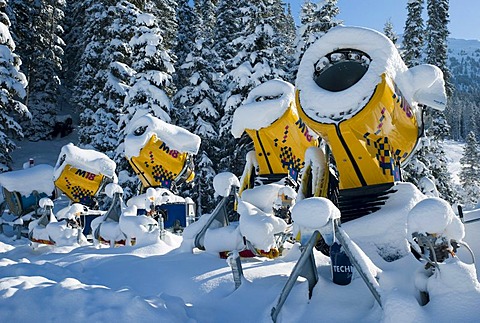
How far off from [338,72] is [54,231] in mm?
6773

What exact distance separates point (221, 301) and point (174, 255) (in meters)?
2.09

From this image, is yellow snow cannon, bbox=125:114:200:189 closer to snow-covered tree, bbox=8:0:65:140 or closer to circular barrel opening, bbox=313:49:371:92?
circular barrel opening, bbox=313:49:371:92

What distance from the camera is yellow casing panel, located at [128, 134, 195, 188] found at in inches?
455

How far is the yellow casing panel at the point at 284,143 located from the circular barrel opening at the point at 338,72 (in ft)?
7.64

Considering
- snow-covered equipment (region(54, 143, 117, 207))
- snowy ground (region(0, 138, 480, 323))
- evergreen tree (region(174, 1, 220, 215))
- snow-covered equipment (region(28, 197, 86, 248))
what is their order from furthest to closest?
1. evergreen tree (region(174, 1, 220, 215))
2. snow-covered equipment (region(54, 143, 117, 207))
3. snow-covered equipment (region(28, 197, 86, 248))
4. snowy ground (region(0, 138, 480, 323))

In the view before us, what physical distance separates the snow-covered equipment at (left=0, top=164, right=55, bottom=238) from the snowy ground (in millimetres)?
7493

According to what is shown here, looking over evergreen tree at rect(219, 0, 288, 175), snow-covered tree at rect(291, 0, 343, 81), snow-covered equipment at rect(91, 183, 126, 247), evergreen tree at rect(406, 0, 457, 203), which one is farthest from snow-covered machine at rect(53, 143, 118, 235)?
evergreen tree at rect(406, 0, 457, 203)

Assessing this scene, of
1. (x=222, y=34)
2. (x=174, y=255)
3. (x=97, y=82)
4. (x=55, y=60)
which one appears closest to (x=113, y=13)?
(x=97, y=82)

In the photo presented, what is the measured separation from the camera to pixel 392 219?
5.02 m

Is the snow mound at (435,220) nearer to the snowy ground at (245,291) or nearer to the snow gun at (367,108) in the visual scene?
the snowy ground at (245,291)

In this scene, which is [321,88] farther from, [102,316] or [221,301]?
[102,316]

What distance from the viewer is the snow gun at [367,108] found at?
539 cm

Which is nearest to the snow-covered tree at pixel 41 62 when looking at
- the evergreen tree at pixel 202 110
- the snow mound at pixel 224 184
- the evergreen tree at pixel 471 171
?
the evergreen tree at pixel 202 110

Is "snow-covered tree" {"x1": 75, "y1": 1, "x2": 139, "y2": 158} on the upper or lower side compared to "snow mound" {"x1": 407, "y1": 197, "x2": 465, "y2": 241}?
lower
